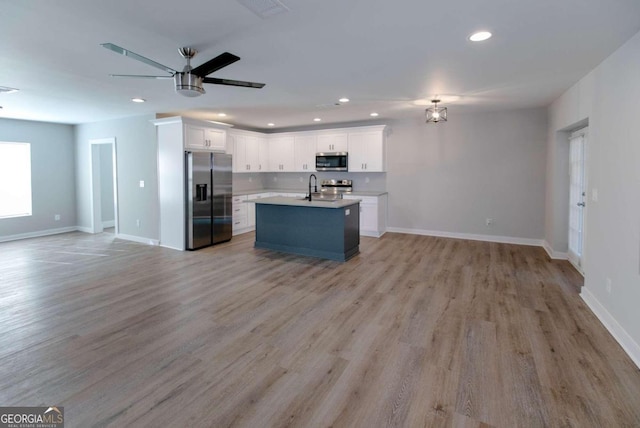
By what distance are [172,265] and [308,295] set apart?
246 cm

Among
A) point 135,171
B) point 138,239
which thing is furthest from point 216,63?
point 138,239

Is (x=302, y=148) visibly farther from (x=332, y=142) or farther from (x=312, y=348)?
(x=312, y=348)

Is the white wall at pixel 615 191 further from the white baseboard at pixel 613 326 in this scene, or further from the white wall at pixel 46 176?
the white wall at pixel 46 176

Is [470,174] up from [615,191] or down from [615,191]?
up

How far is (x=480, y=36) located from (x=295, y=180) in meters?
6.35

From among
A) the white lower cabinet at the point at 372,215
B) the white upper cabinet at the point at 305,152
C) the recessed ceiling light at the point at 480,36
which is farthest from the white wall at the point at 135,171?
the recessed ceiling light at the point at 480,36

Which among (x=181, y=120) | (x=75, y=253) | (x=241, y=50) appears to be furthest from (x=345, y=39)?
(x=75, y=253)

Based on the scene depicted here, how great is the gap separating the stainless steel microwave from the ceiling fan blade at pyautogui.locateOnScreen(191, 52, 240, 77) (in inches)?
192

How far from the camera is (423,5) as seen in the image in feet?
7.43

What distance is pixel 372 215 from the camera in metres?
7.11

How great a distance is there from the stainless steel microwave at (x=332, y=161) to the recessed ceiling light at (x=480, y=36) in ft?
15.6

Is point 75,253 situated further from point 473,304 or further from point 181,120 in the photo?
point 473,304

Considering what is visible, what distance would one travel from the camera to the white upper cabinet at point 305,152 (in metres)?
8.02

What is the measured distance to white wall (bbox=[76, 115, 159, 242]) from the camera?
21.1 feet
